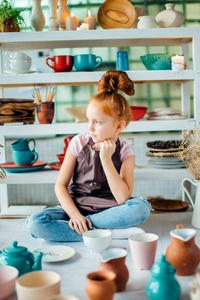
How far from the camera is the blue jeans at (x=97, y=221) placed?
1.75 meters

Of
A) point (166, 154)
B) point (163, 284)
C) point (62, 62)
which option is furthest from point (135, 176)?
point (163, 284)

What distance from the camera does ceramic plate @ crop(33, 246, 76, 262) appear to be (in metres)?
1.47

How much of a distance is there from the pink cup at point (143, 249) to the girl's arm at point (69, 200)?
1.23ft

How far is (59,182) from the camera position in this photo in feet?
6.18

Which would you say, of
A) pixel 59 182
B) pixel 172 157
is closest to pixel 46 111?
pixel 59 182

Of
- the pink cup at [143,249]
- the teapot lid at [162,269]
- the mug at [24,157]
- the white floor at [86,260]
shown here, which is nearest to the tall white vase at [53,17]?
the mug at [24,157]

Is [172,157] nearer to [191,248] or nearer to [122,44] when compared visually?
[122,44]

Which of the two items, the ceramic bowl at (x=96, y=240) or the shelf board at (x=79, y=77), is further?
the shelf board at (x=79, y=77)

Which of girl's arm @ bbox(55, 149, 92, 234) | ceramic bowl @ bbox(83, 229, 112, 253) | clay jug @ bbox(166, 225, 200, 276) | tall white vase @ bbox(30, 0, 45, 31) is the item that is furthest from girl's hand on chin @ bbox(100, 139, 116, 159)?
tall white vase @ bbox(30, 0, 45, 31)

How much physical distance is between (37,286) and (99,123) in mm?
860

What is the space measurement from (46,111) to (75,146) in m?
0.57

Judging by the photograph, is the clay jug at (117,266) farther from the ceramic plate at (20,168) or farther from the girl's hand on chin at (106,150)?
the ceramic plate at (20,168)

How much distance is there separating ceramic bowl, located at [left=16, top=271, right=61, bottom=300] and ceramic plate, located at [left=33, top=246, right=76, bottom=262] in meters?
0.36

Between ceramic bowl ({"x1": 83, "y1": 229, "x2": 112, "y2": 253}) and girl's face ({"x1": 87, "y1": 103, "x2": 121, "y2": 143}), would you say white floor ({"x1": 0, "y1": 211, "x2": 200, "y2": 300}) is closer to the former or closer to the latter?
ceramic bowl ({"x1": 83, "y1": 229, "x2": 112, "y2": 253})
